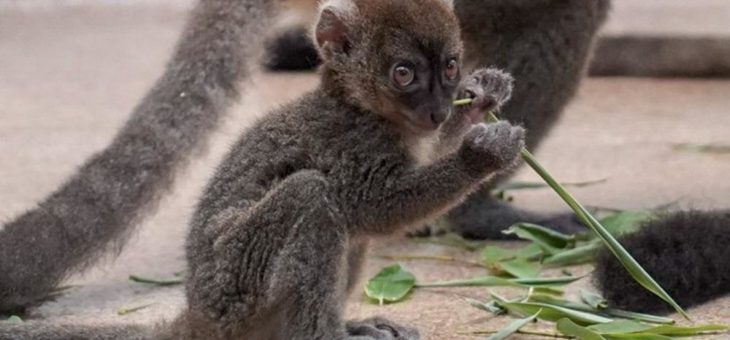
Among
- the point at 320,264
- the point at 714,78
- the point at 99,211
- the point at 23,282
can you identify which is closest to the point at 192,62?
the point at 99,211

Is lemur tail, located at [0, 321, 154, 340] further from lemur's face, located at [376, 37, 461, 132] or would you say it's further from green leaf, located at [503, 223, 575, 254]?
green leaf, located at [503, 223, 575, 254]

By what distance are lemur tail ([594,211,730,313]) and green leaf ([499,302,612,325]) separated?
0.20m

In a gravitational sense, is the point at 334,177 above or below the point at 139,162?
below

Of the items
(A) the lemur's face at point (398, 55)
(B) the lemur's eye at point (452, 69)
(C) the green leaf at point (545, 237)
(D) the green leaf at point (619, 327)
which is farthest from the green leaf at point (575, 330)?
(C) the green leaf at point (545, 237)

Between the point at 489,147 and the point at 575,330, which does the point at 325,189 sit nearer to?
the point at 489,147

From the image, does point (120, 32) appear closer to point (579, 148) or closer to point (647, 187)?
point (579, 148)

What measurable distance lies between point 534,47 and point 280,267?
3.13 m

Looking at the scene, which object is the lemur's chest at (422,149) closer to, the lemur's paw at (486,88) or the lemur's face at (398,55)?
the lemur's face at (398,55)

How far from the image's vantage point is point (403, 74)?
538 centimetres

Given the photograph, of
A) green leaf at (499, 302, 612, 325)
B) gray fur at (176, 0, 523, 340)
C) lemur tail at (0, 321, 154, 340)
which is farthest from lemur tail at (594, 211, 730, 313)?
lemur tail at (0, 321, 154, 340)

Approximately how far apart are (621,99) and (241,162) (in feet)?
24.3

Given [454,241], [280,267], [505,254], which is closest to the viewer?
[280,267]

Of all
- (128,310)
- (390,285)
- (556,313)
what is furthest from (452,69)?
(128,310)

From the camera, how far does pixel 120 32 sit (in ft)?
54.3
